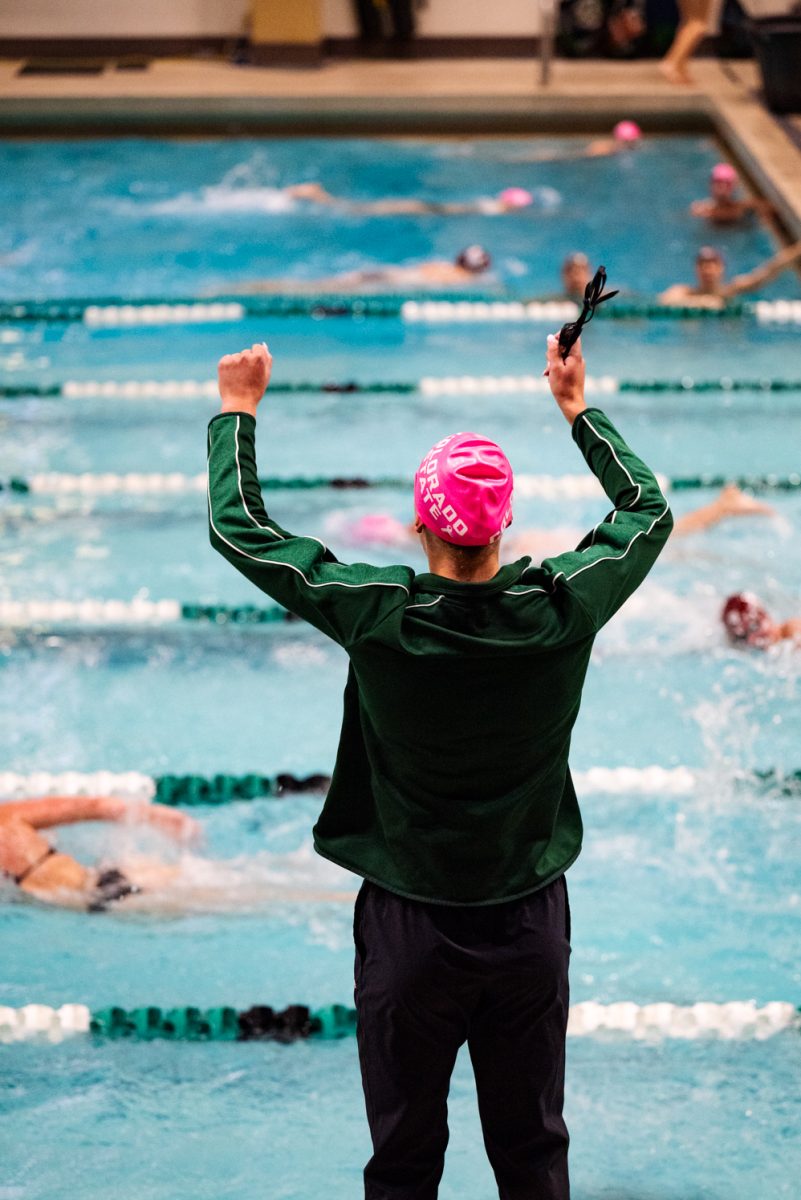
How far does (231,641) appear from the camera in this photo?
186 inches

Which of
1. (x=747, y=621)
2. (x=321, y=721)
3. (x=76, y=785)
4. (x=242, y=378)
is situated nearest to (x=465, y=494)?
(x=242, y=378)

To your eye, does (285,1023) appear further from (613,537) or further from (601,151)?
(601,151)

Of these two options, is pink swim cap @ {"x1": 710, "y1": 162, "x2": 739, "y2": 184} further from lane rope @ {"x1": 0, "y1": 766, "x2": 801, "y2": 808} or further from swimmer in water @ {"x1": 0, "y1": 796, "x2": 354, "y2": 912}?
swimmer in water @ {"x1": 0, "y1": 796, "x2": 354, "y2": 912}

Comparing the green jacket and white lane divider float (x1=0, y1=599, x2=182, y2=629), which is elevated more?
white lane divider float (x1=0, y1=599, x2=182, y2=629)

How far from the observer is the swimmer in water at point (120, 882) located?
343 cm

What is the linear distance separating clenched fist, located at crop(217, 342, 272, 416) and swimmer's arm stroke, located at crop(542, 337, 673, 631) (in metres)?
0.43

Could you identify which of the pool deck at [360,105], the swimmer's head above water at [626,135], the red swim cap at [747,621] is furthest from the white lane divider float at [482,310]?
the pool deck at [360,105]

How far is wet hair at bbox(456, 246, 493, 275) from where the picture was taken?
25.8 feet

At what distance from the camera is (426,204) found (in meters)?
9.45

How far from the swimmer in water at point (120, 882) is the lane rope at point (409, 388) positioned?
3069 mm

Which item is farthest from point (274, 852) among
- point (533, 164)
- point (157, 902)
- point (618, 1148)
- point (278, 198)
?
point (533, 164)

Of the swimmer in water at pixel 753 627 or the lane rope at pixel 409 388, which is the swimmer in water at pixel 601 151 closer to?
the lane rope at pixel 409 388

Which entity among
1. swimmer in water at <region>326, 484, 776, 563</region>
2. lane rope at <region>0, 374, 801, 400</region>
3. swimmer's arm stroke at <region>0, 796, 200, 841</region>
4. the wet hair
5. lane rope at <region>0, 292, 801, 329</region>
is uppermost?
the wet hair

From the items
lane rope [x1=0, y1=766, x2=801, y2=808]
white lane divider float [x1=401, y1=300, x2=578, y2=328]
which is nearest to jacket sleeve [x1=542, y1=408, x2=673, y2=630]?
lane rope [x1=0, y1=766, x2=801, y2=808]
